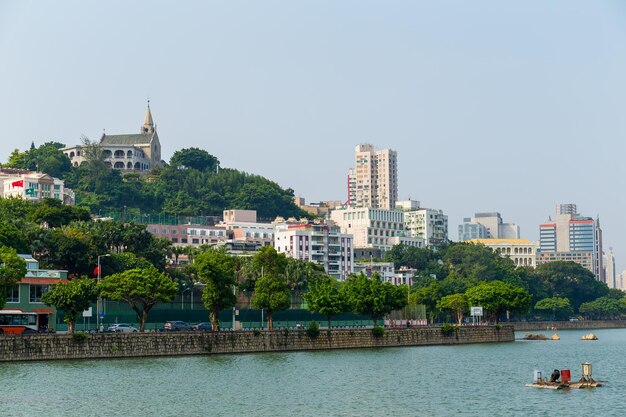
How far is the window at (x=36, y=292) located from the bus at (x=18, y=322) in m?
2.03

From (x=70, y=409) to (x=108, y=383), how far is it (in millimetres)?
11818

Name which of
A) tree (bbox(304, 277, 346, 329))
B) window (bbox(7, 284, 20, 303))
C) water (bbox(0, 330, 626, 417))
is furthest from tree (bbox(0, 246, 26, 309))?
tree (bbox(304, 277, 346, 329))

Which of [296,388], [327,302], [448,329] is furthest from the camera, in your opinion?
[448,329]

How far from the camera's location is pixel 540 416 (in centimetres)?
6562

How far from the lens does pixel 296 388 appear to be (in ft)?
258

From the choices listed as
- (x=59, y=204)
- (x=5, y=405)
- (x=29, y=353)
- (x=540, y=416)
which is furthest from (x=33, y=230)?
(x=540, y=416)

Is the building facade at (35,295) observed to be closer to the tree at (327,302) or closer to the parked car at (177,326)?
the parked car at (177,326)

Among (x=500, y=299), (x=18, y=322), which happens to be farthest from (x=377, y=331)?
(x=18, y=322)

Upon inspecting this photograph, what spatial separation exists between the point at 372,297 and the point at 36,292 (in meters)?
40.8

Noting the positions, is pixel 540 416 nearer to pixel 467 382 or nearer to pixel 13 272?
pixel 467 382

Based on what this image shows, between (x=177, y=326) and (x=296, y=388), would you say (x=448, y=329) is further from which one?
(x=296, y=388)

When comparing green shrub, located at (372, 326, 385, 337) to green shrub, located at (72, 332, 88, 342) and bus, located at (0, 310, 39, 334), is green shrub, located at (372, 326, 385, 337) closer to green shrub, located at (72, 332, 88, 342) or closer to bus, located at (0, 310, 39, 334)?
bus, located at (0, 310, 39, 334)

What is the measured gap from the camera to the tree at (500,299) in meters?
150

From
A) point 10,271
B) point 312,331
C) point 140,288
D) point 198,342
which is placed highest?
point 10,271
